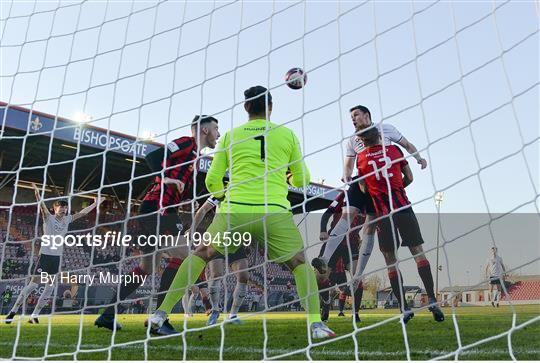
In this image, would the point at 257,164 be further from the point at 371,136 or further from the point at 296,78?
the point at 371,136

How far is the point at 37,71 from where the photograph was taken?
437 centimetres

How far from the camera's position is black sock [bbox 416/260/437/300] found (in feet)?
13.0

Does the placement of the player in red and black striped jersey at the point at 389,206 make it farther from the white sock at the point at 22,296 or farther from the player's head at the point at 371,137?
the white sock at the point at 22,296

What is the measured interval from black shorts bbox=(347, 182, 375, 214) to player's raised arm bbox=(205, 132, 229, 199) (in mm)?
1719

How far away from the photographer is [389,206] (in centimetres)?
412

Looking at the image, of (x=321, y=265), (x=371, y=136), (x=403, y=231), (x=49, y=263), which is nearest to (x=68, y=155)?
(x=49, y=263)

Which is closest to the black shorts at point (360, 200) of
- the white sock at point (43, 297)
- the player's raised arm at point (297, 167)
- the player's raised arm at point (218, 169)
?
the player's raised arm at point (297, 167)

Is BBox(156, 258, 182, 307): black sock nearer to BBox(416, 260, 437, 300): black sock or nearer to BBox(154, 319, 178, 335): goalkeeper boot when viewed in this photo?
BBox(154, 319, 178, 335): goalkeeper boot

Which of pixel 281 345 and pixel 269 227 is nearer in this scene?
pixel 269 227

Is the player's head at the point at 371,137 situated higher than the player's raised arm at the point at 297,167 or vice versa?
the player's head at the point at 371,137

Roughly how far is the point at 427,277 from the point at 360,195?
93cm

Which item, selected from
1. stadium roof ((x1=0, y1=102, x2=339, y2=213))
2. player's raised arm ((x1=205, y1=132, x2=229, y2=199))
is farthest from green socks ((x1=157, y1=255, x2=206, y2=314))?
stadium roof ((x1=0, y1=102, x2=339, y2=213))

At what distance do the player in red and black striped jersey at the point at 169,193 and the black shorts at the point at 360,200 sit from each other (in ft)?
4.39

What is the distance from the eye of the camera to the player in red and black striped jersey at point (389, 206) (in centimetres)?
400
